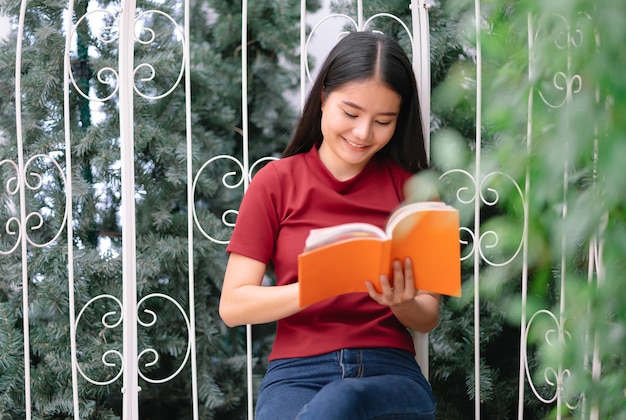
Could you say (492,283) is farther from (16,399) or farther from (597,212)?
(16,399)

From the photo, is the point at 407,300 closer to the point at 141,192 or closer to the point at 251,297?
the point at 251,297

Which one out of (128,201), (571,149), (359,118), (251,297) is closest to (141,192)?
(128,201)

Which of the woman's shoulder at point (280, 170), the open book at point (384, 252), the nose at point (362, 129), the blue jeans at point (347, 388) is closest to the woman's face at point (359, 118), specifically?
the nose at point (362, 129)

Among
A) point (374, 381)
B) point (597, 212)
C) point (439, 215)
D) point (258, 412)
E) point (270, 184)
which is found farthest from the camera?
point (270, 184)

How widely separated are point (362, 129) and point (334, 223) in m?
0.23

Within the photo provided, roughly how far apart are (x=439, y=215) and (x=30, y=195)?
4.52 ft

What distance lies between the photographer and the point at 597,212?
64 centimetres

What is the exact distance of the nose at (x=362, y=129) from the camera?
1.49 metres

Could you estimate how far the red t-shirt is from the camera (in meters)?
1.54

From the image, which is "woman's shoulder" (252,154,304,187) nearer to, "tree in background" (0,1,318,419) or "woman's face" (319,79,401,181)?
"woman's face" (319,79,401,181)

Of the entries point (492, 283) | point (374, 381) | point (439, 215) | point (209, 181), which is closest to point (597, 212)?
point (492, 283)

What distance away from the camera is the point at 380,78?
151cm

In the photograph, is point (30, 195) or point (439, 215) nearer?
point (439, 215)

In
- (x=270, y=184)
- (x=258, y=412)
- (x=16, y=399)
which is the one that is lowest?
(x=16, y=399)
